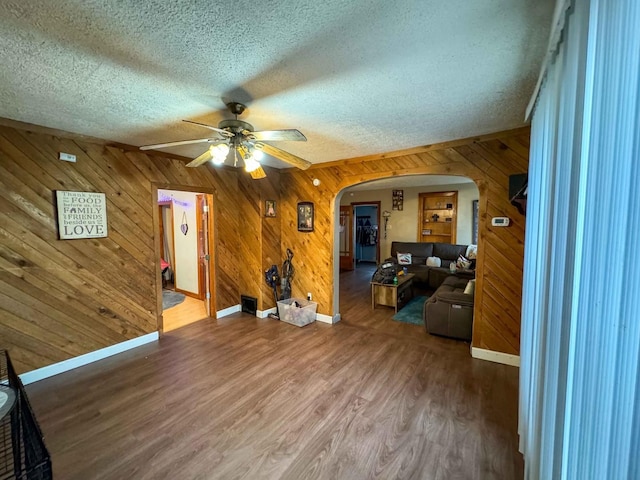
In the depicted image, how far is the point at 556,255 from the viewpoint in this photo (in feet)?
3.41

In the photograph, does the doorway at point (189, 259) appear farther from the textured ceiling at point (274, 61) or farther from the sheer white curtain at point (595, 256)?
the sheer white curtain at point (595, 256)

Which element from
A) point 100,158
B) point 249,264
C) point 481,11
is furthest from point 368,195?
point 481,11

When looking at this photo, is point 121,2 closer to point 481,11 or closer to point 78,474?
point 481,11

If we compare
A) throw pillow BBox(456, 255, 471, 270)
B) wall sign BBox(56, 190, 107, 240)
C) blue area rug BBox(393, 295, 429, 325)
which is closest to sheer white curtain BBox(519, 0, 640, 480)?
blue area rug BBox(393, 295, 429, 325)

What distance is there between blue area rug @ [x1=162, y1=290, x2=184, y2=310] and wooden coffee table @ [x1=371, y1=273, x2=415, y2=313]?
3.82 meters

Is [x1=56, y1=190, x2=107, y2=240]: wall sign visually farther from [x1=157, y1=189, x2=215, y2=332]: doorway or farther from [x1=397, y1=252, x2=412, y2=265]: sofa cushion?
[x1=397, y1=252, x2=412, y2=265]: sofa cushion

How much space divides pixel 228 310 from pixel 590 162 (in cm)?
474

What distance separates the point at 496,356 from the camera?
3.08 metres

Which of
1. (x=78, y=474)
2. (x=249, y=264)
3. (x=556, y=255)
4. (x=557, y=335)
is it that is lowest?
(x=78, y=474)

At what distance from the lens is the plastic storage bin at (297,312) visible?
13.9 ft

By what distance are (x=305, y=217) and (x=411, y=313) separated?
8.19ft

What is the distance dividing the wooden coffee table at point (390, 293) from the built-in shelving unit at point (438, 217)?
2.90 m

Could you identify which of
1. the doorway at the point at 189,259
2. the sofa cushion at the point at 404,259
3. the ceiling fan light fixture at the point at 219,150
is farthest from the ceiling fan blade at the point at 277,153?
the sofa cushion at the point at 404,259

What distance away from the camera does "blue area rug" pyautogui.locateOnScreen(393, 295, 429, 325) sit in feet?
14.3
